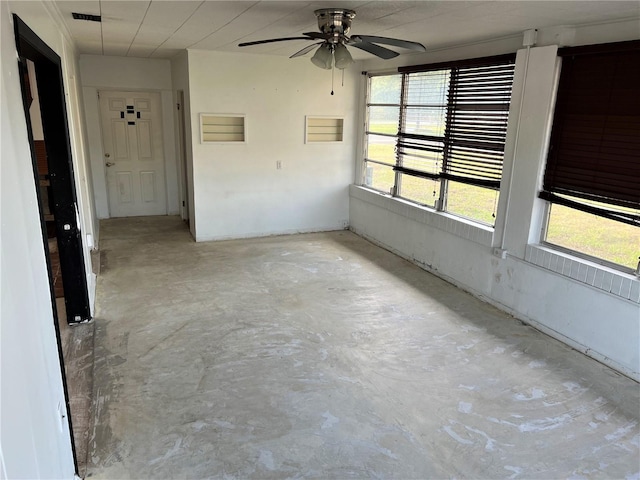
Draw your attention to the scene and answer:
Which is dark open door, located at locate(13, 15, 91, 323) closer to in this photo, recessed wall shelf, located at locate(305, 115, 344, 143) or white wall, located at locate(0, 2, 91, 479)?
white wall, located at locate(0, 2, 91, 479)

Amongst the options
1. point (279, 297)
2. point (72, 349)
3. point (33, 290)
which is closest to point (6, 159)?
point (33, 290)

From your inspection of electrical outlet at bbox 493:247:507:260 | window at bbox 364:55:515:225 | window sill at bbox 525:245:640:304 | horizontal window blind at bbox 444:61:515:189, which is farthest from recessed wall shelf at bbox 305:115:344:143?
window sill at bbox 525:245:640:304

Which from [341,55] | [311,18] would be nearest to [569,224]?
[341,55]

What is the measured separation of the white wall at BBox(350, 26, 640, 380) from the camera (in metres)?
3.28

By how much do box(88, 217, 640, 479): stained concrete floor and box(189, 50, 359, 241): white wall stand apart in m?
1.63

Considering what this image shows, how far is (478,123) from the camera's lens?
14.7 ft

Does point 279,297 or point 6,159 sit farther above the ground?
point 6,159

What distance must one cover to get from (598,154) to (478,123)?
1.31 meters

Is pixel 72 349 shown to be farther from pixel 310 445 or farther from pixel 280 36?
pixel 280 36

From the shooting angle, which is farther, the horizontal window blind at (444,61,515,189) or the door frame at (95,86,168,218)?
the door frame at (95,86,168,218)

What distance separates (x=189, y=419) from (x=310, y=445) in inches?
29.1

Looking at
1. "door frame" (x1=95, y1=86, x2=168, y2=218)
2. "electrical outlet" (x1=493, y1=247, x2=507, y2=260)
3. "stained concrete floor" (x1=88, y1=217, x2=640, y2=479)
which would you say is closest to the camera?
"stained concrete floor" (x1=88, y1=217, x2=640, y2=479)

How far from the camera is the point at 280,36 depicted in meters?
4.26

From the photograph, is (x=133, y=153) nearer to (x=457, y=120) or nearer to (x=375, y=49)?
(x=457, y=120)
